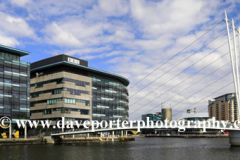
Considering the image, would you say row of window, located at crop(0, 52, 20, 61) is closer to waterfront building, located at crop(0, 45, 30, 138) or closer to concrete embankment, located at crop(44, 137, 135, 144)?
waterfront building, located at crop(0, 45, 30, 138)

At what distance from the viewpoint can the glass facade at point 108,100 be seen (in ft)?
420

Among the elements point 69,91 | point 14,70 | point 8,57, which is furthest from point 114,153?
point 69,91

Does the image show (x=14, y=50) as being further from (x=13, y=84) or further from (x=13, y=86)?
(x=13, y=86)

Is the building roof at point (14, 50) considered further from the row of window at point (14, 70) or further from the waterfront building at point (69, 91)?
the waterfront building at point (69, 91)

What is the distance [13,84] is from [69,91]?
80.1 feet

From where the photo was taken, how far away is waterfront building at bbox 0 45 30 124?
308 feet

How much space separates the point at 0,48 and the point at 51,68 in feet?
93.3

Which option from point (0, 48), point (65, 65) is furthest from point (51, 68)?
point (0, 48)

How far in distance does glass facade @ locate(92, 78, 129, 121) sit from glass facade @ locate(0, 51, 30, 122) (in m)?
34.1

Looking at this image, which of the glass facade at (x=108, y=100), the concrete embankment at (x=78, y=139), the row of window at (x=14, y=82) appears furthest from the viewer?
the glass facade at (x=108, y=100)

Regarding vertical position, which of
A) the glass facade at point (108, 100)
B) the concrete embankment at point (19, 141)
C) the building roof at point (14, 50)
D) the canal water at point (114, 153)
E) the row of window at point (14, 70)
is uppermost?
the building roof at point (14, 50)

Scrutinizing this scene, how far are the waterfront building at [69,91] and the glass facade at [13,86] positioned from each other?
16.4 meters

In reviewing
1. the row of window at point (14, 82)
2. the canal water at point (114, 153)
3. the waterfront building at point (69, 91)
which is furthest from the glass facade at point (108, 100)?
the canal water at point (114, 153)

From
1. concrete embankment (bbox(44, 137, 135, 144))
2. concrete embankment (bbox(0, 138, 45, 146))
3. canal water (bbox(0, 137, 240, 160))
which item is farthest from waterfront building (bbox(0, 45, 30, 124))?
canal water (bbox(0, 137, 240, 160))
